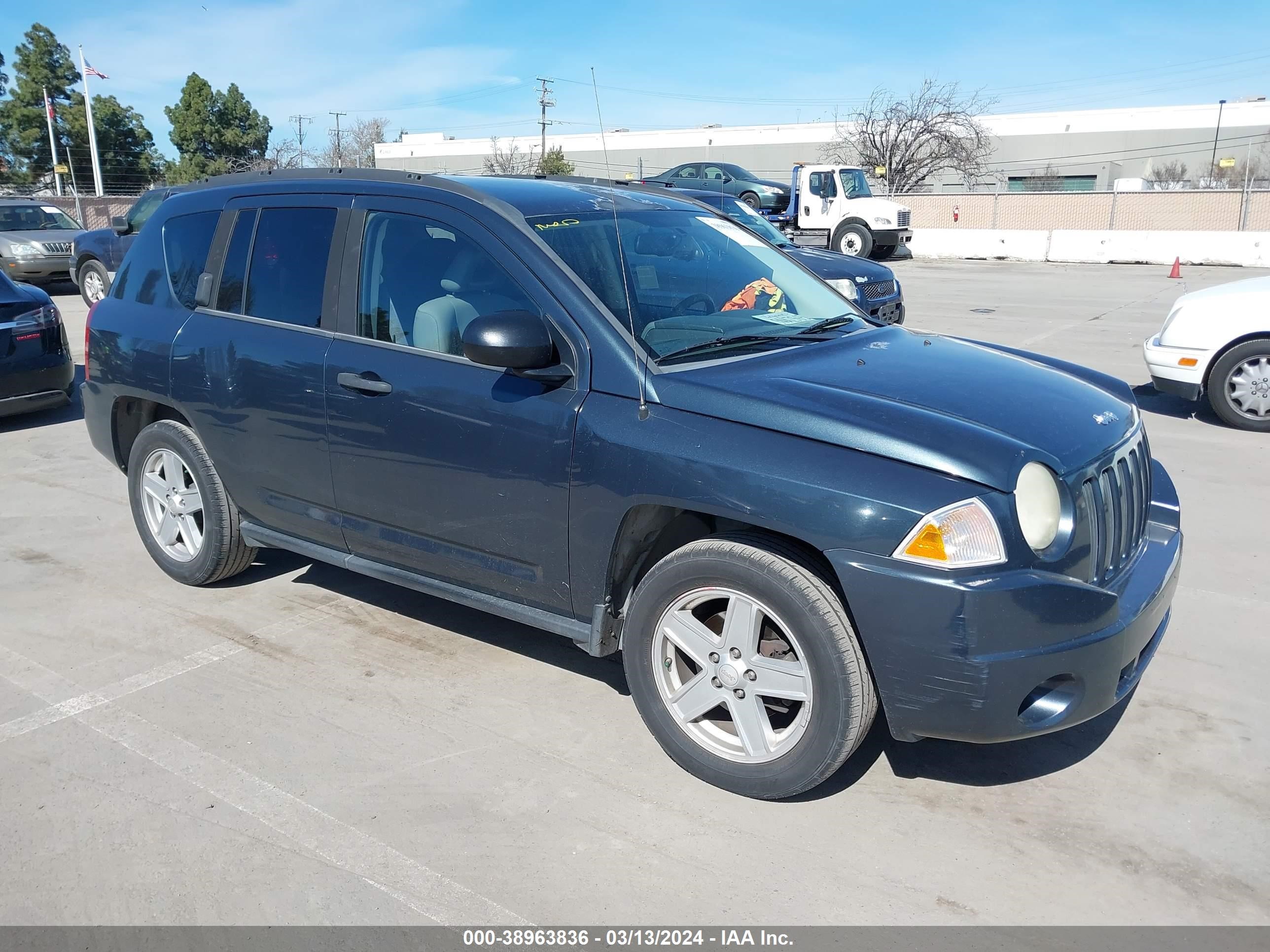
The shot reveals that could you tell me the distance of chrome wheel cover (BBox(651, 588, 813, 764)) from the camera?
3.22 meters

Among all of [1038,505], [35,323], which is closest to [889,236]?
[35,323]

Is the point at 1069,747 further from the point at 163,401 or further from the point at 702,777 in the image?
the point at 163,401

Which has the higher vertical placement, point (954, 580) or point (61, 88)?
point (61, 88)

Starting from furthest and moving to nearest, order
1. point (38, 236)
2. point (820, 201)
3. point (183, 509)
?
point (820, 201), point (38, 236), point (183, 509)

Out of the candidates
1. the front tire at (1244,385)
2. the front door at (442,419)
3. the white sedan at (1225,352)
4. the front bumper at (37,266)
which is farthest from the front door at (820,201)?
the front door at (442,419)

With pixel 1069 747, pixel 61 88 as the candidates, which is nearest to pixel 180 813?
pixel 1069 747

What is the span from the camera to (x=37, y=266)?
18453mm

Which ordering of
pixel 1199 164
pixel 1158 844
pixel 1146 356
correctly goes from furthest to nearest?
pixel 1199 164 < pixel 1146 356 < pixel 1158 844

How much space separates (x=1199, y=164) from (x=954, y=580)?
244 ft

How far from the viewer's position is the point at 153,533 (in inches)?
209

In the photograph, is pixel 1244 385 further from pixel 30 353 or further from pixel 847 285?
pixel 30 353

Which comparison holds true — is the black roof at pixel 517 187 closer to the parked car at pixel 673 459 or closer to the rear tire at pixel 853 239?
the parked car at pixel 673 459
